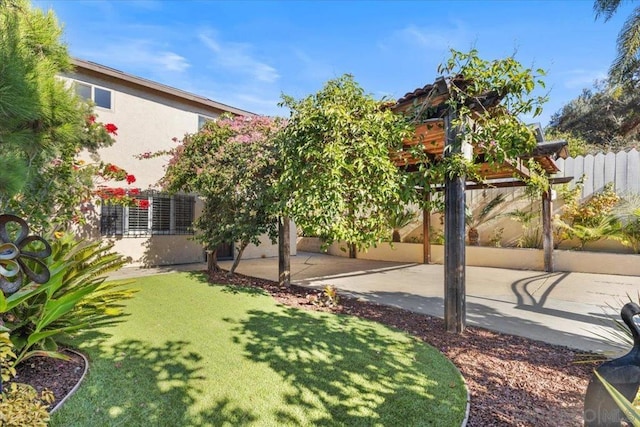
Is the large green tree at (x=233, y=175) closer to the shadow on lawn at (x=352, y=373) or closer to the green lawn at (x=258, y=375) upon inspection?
the green lawn at (x=258, y=375)

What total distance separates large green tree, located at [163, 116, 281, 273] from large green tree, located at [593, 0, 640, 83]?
332 inches

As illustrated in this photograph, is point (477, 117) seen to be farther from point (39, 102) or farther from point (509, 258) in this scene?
point (509, 258)

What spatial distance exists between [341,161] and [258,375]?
304 cm

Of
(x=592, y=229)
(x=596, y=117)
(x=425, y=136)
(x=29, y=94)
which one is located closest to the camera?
(x=29, y=94)

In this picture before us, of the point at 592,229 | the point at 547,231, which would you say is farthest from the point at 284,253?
the point at 592,229

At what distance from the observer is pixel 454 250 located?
538 cm

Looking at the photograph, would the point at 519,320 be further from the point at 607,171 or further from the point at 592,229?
the point at 607,171

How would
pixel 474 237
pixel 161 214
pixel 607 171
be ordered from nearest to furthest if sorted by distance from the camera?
pixel 607 171
pixel 161 214
pixel 474 237

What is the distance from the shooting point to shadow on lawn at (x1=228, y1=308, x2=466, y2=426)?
3119mm

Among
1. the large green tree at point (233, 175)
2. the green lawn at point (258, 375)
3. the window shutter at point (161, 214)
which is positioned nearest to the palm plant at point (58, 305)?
the green lawn at point (258, 375)

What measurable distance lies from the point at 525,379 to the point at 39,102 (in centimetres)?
593

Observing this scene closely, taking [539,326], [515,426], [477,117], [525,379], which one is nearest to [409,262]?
[539,326]

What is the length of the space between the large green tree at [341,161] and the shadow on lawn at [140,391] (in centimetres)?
270

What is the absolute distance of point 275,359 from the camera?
4230mm
